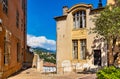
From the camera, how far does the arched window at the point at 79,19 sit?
118ft

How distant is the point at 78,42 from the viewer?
1407 inches

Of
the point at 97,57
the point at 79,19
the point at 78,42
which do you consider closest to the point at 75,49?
the point at 78,42

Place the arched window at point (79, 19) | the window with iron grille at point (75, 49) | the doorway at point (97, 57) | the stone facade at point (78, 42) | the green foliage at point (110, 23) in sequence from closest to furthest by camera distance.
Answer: the green foliage at point (110, 23), the doorway at point (97, 57), the stone facade at point (78, 42), the arched window at point (79, 19), the window with iron grille at point (75, 49)

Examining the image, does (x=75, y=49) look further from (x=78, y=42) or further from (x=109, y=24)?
(x=109, y=24)

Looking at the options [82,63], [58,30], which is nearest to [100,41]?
[82,63]

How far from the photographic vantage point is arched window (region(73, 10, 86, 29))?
35938 mm

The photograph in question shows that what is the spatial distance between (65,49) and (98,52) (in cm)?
522

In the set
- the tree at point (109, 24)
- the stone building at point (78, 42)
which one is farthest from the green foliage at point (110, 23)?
the stone building at point (78, 42)

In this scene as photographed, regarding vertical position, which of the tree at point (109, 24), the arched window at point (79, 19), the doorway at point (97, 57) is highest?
the arched window at point (79, 19)

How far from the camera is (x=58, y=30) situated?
38.5m

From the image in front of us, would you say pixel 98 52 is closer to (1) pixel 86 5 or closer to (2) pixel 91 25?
(2) pixel 91 25

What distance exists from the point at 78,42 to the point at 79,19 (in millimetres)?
2991

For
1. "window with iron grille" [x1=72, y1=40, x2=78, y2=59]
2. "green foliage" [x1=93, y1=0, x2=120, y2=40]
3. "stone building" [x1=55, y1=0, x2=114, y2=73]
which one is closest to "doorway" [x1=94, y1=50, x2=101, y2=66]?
"stone building" [x1=55, y1=0, x2=114, y2=73]

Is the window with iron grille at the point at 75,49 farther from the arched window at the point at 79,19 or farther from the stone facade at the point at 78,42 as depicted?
the arched window at the point at 79,19
